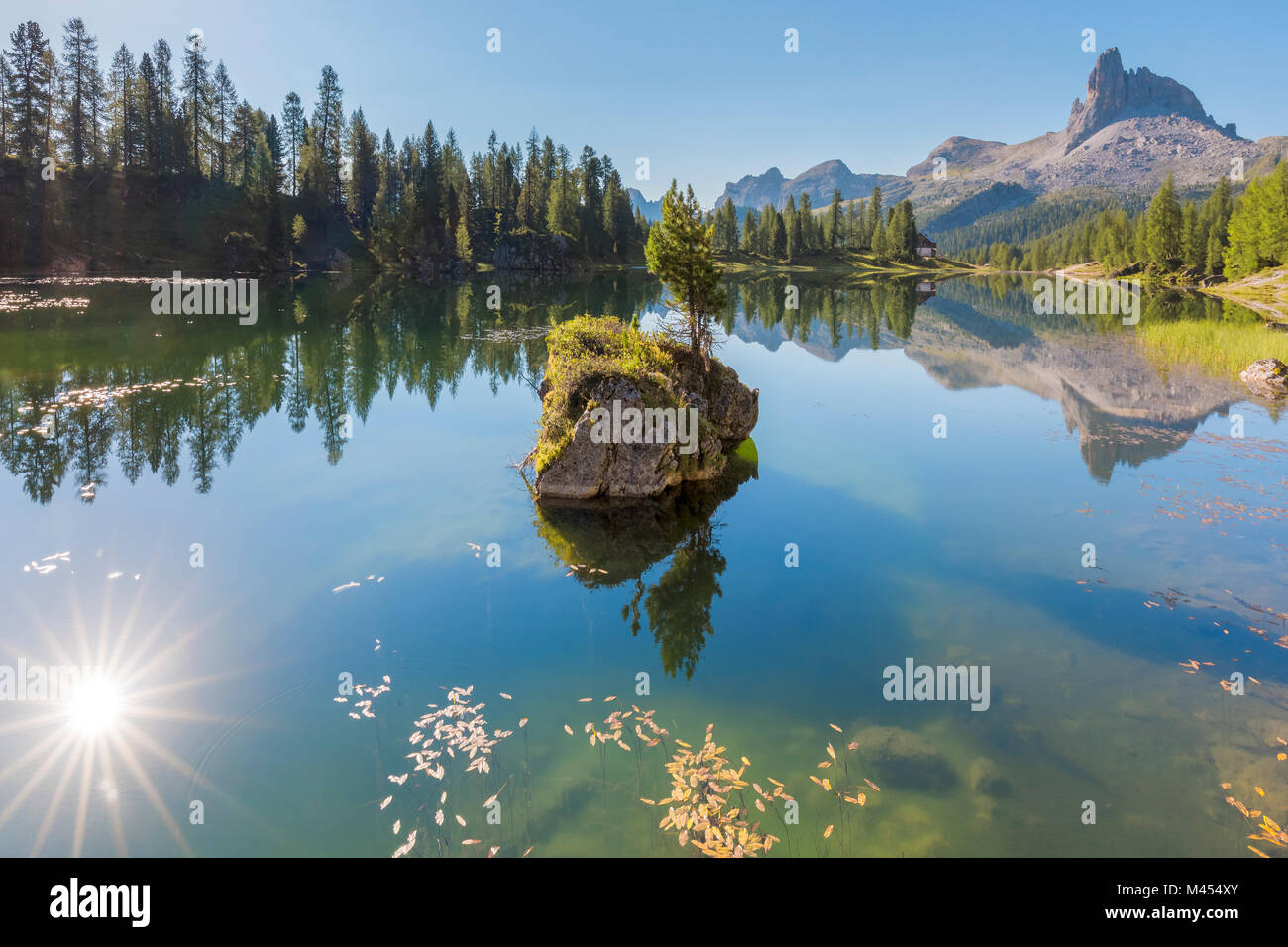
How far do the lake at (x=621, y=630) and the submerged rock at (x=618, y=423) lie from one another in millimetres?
1535

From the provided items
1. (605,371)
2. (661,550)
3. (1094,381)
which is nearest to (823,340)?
(1094,381)

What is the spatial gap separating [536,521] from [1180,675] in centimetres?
1801

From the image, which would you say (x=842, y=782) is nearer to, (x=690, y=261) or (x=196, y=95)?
(x=690, y=261)

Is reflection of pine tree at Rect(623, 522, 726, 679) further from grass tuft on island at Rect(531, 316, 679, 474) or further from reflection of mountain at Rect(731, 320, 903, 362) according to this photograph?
reflection of mountain at Rect(731, 320, 903, 362)

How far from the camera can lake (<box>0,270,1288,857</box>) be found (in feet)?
35.9

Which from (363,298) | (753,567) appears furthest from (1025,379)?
(363,298)

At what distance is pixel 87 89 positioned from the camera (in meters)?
117

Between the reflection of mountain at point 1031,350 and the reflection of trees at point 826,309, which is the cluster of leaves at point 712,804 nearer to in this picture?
the reflection of mountain at point 1031,350

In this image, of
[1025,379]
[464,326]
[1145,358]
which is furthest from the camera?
[464,326]

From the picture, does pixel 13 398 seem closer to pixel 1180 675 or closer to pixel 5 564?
pixel 5 564

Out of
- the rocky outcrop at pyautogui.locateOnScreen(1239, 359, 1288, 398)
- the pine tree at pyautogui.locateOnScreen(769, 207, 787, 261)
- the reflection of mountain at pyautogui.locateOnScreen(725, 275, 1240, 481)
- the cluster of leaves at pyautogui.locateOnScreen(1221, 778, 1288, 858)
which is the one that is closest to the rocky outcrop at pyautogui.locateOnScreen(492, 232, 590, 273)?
the reflection of mountain at pyautogui.locateOnScreen(725, 275, 1240, 481)

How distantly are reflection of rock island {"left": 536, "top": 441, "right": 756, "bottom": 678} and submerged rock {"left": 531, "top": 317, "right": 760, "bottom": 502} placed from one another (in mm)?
781

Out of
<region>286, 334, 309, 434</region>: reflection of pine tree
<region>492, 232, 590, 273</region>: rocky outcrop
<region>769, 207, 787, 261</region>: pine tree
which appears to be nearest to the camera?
<region>286, 334, 309, 434</region>: reflection of pine tree

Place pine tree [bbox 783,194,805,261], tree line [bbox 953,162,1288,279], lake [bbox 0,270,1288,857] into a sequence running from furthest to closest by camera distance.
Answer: pine tree [bbox 783,194,805,261], tree line [bbox 953,162,1288,279], lake [bbox 0,270,1288,857]
